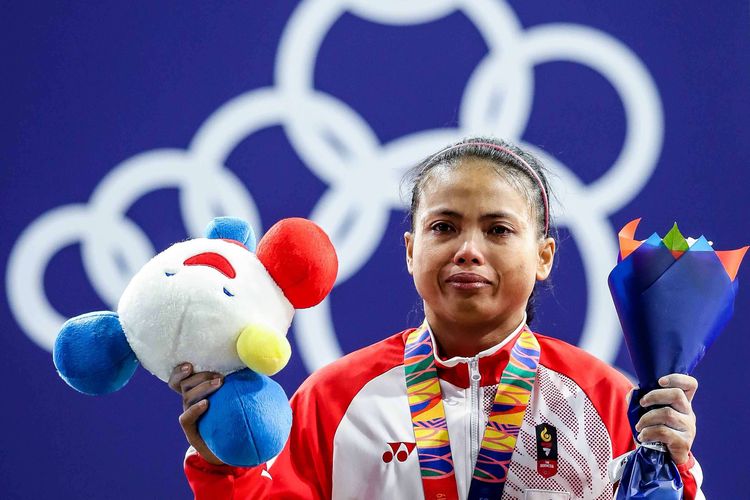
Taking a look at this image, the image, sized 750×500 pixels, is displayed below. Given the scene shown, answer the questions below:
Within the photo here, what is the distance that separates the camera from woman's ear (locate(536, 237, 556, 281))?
1782mm

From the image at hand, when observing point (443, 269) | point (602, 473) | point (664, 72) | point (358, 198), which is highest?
point (664, 72)

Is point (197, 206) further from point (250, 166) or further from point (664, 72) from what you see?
point (664, 72)

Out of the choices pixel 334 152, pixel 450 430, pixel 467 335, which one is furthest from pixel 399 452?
pixel 334 152

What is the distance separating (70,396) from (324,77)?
45.7 inches

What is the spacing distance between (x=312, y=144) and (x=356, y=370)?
3.56 feet

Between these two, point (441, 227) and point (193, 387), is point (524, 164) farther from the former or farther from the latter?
point (193, 387)

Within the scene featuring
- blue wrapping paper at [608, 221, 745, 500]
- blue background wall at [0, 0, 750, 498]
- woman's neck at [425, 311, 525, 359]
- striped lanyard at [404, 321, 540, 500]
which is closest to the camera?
blue wrapping paper at [608, 221, 745, 500]

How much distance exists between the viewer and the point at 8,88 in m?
2.72

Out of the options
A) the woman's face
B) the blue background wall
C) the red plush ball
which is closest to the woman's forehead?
the woman's face

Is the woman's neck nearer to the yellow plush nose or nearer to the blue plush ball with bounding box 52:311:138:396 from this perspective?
the yellow plush nose

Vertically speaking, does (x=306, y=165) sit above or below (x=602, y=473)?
above

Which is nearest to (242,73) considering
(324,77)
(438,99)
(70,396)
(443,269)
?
(324,77)

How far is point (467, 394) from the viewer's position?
5.45 ft

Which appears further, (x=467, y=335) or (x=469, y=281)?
(x=467, y=335)
